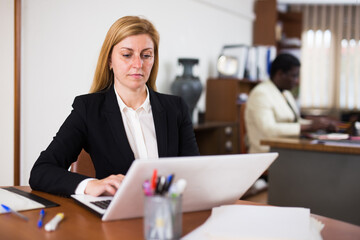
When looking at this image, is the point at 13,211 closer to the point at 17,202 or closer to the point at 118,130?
the point at 17,202

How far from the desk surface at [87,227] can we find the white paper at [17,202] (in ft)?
0.10

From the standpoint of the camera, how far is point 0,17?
1.92 metres

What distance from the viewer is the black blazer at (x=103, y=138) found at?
4.42 ft

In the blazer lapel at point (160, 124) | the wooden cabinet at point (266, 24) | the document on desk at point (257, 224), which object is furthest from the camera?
the wooden cabinet at point (266, 24)

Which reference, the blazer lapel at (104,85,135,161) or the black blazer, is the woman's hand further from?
the blazer lapel at (104,85,135,161)

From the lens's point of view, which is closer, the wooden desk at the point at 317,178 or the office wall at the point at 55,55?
the office wall at the point at 55,55

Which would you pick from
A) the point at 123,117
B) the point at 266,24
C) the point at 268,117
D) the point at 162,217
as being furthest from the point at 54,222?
the point at 266,24

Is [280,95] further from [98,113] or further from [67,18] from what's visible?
[98,113]

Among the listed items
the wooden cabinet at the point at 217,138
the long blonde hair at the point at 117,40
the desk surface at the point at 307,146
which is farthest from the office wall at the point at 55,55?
the wooden cabinet at the point at 217,138

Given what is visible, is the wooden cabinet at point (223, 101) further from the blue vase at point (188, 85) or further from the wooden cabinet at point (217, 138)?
the blue vase at point (188, 85)

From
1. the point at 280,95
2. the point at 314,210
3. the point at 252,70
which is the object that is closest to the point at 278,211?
the point at 314,210

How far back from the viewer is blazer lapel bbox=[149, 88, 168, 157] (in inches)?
63.5

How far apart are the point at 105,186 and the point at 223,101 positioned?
138 inches

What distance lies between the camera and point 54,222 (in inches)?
37.5
